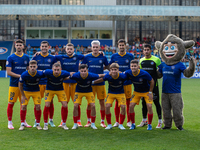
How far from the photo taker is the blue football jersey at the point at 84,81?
6.47 meters

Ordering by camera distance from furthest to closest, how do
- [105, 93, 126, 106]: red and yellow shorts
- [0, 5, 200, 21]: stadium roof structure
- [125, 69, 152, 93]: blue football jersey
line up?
[0, 5, 200, 21]: stadium roof structure
[105, 93, 126, 106]: red and yellow shorts
[125, 69, 152, 93]: blue football jersey

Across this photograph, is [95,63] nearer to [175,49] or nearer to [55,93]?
[55,93]

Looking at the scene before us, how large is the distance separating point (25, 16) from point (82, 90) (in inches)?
998

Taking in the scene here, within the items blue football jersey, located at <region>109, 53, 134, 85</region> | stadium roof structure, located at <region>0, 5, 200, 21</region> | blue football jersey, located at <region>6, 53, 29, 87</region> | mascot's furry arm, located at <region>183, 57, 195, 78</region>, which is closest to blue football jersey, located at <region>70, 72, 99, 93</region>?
blue football jersey, located at <region>109, 53, 134, 85</region>

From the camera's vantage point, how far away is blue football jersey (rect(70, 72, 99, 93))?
6.47 metres

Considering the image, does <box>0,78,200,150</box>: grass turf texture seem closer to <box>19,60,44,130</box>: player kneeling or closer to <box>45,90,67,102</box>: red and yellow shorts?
<box>19,60,44,130</box>: player kneeling

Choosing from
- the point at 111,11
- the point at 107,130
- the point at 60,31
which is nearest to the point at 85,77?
the point at 107,130

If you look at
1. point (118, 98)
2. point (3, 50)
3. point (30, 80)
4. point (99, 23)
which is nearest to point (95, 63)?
point (118, 98)

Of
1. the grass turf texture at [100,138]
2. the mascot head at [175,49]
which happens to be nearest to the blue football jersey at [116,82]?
the grass turf texture at [100,138]

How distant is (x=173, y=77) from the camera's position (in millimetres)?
6520

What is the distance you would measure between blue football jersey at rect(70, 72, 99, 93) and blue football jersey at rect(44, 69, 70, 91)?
0.23 meters

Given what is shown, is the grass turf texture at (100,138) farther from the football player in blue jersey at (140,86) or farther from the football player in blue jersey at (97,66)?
the football player in blue jersey at (97,66)

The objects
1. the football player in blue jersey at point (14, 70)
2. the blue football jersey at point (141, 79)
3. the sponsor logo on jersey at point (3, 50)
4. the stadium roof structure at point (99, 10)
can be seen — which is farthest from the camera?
the sponsor logo on jersey at point (3, 50)

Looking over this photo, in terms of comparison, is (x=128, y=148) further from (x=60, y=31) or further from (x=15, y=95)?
(x=60, y=31)
